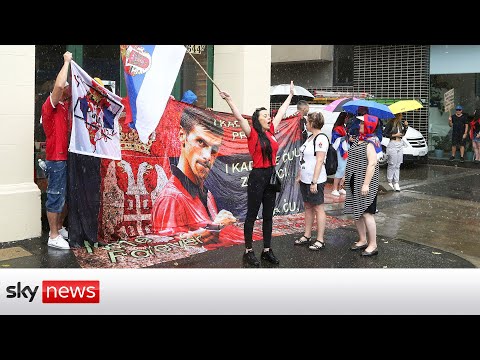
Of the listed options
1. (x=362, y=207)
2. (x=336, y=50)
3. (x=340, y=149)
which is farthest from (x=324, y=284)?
(x=336, y=50)

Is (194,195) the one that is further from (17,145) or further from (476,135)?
(476,135)

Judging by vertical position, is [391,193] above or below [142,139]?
below

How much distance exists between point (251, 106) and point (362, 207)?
12.3ft

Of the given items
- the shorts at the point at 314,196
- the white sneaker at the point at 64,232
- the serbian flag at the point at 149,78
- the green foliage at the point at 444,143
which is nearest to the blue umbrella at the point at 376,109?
the shorts at the point at 314,196

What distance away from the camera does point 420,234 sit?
8969mm

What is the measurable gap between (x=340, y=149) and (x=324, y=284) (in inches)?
258

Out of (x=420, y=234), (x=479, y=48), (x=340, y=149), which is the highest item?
(x=479, y=48)

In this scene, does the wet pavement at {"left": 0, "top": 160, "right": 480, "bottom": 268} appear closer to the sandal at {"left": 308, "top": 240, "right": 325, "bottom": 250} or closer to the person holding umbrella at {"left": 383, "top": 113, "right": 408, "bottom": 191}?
the sandal at {"left": 308, "top": 240, "right": 325, "bottom": 250}

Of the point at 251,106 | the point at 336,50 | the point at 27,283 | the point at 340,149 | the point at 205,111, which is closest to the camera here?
the point at 27,283

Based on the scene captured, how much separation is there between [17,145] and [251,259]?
334cm

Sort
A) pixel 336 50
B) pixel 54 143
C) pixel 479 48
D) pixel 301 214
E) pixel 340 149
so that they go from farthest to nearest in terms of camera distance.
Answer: pixel 336 50
pixel 479 48
pixel 340 149
pixel 301 214
pixel 54 143

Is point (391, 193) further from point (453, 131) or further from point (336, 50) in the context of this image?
point (336, 50)

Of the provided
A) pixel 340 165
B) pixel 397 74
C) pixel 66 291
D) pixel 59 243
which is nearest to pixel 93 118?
pixel 59 243

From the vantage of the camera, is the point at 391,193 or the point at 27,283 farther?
the point at 391,193
